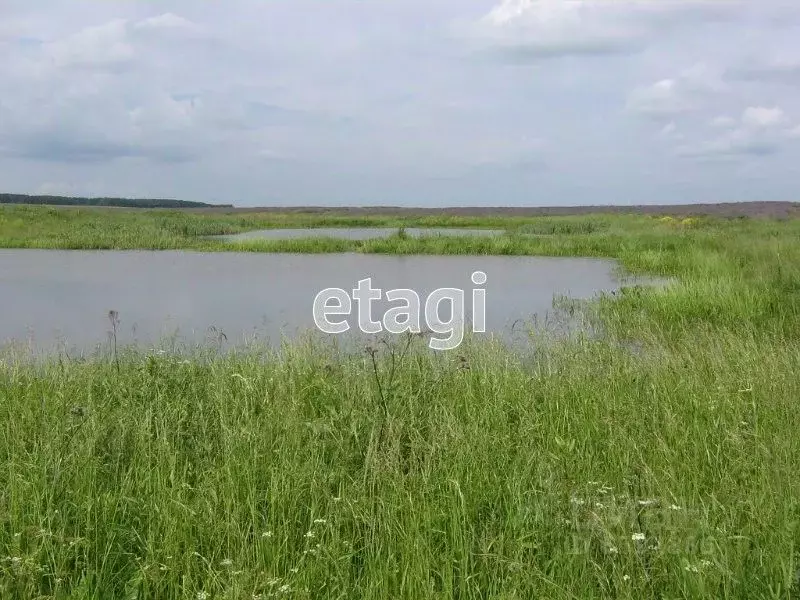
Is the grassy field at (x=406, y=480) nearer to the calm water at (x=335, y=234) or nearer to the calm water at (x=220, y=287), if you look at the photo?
the calm water at (x=220, y=287)

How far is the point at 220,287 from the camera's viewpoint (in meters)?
13.4

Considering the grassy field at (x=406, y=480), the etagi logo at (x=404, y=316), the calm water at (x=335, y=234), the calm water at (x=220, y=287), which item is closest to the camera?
the grassy field at (x=406, y=480)

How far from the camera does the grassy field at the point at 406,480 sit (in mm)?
2133

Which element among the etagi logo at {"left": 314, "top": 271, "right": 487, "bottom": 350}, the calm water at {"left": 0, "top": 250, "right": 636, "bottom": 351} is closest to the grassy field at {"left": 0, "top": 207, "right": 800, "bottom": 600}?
the etagi logo at {"left": 314, "top": 271, "right": 487, "bottom": 350}

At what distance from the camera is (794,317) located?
7.45 meters

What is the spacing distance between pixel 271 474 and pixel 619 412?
181 centimetres

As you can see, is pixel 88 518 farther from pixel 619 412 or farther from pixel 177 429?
pixel 619 412

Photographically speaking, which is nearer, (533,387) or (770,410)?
(770,410)

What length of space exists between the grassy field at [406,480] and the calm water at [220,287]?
240 centimetres

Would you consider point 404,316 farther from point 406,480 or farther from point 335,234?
point 335,234

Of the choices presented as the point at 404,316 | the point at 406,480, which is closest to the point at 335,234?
the point at 404,316

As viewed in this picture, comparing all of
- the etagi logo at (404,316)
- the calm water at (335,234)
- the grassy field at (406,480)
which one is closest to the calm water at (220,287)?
the etagi logo at (404,316)

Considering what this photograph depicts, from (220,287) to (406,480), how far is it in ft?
36.4

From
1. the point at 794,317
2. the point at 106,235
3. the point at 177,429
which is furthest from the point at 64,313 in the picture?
the point at 106,235
